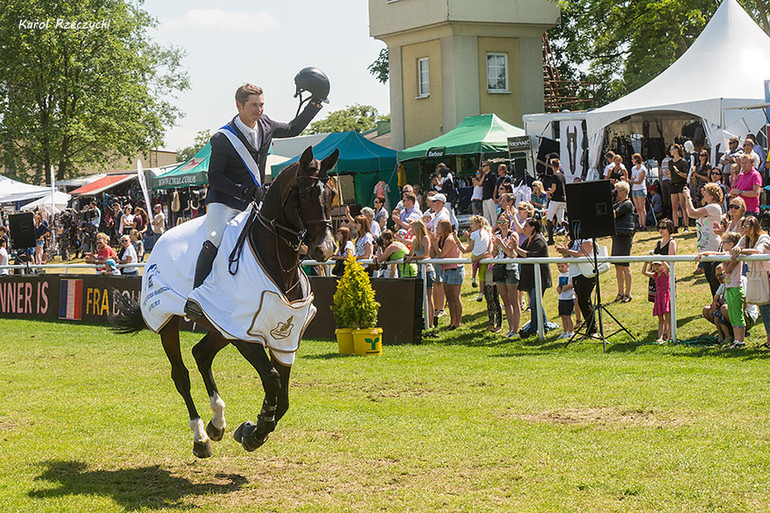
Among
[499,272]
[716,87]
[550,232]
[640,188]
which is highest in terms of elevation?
[716,87]

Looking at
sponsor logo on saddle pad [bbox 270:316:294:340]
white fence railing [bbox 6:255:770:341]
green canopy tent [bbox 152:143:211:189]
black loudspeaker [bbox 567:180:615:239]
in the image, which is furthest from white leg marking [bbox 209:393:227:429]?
green canopy tent [bbox 152:143:211:189]

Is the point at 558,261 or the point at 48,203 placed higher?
the point at 48,203

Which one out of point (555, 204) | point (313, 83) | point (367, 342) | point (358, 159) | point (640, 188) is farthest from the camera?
point (358, 159)

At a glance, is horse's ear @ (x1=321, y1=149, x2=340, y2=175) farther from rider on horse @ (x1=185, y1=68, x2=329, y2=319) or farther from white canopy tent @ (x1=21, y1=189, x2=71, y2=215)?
white canopy tent @ (x1=21, y1=189, x2=71, y2=215)

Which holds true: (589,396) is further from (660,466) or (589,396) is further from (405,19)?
(405,19)

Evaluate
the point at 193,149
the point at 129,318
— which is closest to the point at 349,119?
the point at 193,149

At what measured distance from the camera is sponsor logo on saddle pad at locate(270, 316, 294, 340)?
271 inches

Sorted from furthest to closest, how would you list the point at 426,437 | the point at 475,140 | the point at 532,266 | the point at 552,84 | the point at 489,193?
1. the point at 552,84
2. the point at 475,140
3. the point at 489,193
4. the point at 532,266
5. the point at 426,437

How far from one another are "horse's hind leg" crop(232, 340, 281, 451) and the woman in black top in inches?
582

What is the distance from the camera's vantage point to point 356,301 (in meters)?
13.8

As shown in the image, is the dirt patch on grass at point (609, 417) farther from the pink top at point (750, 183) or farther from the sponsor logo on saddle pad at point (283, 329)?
the pink top at point (750, 183)

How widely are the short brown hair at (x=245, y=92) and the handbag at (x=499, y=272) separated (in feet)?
25.4

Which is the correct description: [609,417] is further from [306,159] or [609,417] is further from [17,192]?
[17,192]

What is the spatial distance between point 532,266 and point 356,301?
2.89 meters
